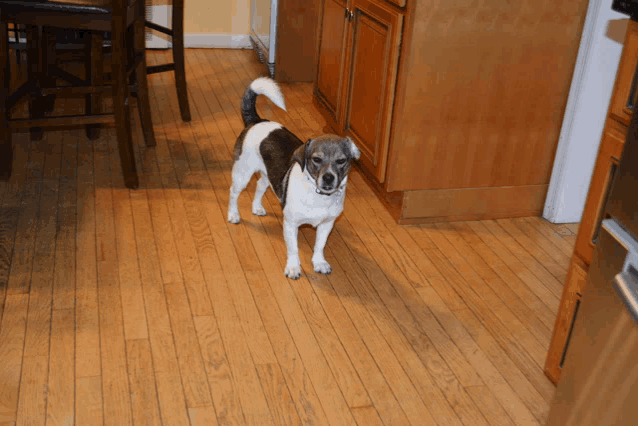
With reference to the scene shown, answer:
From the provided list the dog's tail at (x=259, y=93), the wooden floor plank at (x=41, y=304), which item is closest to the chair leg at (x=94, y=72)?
the wooden floor plank at (x=41, y=304)

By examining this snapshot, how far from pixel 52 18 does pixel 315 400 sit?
1.78m

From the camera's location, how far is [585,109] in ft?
9.17

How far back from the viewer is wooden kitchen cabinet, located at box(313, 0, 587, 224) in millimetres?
2604

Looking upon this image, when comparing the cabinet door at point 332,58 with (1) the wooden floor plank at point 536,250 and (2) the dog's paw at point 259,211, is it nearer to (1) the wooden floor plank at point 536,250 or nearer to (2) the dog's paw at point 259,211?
(2) the dog's paw at point 259,211

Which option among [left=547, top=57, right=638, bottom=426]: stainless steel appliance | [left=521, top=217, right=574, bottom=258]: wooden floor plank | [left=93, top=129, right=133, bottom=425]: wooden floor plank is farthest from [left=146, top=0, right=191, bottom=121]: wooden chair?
[left=547, top=57, right=638, bottom=426]: stainless steel appliance

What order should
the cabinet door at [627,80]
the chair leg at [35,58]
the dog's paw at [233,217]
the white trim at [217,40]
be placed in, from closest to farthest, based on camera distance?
the cabinet door at [627,80] → the dog's paw at [233,217] → the chair leg at [35,58] → the white trim at [217,40]

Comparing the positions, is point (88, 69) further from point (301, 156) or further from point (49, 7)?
point (301, 156)

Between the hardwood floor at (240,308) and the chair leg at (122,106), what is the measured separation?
0.09 metres

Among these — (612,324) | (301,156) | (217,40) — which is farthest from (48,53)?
(612,324)

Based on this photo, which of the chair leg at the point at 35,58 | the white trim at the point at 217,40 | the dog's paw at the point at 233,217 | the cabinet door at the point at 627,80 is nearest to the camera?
the cabinet door at the point at 627,80

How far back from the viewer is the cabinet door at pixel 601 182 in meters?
1.68

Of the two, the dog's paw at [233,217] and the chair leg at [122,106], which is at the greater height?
the chair leg at [122,106]

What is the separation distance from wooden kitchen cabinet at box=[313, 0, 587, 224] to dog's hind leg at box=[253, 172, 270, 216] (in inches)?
18.6

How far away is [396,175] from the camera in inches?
110
